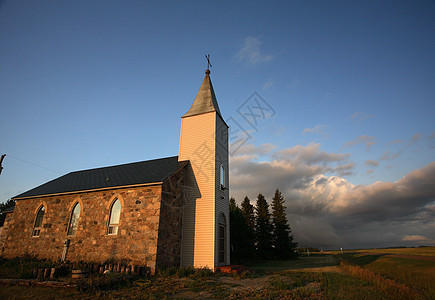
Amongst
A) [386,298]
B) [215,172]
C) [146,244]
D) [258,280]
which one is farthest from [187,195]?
[386,298]

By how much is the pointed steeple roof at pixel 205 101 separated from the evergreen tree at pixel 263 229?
2690 centimetres

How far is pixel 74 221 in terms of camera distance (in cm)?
1711

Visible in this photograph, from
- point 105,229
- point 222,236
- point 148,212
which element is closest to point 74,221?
point 105,229

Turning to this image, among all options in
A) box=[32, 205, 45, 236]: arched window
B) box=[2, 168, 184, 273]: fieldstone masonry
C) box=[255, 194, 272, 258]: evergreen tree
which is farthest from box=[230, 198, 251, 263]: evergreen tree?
box=[32, 205, 45, 236]: arched window

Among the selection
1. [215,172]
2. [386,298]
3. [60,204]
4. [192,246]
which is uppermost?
[215,172]

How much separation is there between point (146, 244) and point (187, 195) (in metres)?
4.24

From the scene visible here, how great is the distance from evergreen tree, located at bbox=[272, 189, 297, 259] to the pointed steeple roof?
2792cm

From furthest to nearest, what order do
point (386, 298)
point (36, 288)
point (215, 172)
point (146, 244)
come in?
point (215, 172)
point (146, 244)
point (36, 288)
point (386, 298)

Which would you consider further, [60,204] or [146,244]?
[60,204]

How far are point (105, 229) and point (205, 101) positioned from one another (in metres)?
11.6

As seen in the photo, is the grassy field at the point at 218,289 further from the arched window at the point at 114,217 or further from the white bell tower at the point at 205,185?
the arched window at the point at 114,217

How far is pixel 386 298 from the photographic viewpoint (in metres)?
8.73

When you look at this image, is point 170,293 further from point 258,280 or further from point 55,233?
point 55,233

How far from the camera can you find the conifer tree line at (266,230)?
1357 inches
